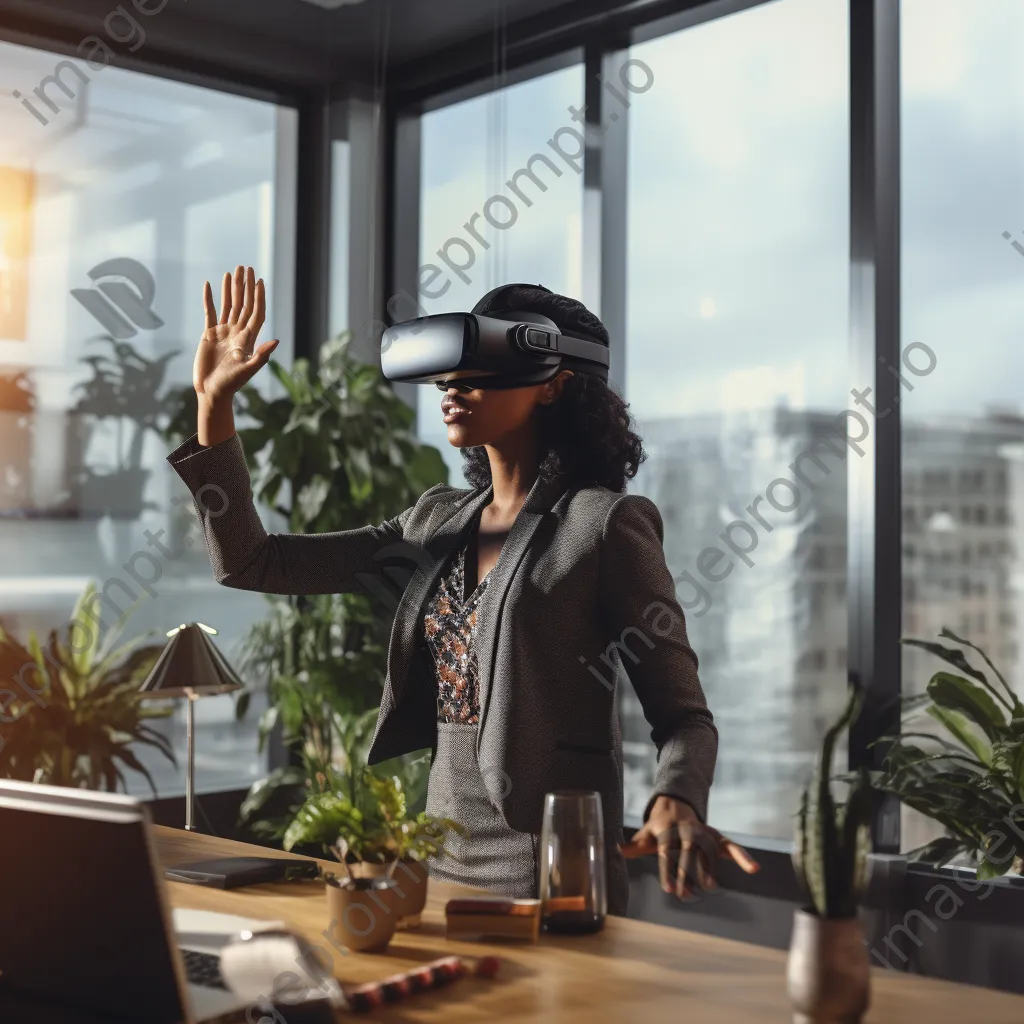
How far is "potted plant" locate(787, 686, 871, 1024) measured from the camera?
1148 millimetres

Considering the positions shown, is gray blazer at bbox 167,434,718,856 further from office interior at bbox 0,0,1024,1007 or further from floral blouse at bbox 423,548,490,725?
office interior at bbox 0,0,1024,1007

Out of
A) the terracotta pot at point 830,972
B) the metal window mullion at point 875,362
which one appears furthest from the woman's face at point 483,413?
the metal window mullion at point 875,362

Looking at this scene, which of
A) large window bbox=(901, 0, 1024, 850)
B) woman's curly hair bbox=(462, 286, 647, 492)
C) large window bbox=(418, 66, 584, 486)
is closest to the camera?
woman's curly hair bbox=(462, 286, 647, 492)

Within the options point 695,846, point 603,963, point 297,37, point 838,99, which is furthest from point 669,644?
point 297,37

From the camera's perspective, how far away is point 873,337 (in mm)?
3609

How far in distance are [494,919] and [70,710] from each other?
108 inches

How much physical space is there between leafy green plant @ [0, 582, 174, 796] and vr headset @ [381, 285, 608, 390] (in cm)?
233

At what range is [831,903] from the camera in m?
1.16

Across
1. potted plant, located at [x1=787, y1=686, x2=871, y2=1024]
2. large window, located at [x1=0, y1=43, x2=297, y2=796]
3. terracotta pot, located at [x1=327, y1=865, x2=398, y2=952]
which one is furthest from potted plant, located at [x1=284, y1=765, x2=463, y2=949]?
large window, located at [x1=0, y1=43, x2=297, y2=796]

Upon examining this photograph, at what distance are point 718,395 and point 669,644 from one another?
235cm

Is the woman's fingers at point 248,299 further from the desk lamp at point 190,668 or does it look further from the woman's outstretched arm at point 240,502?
the desk lamp at point 190,668

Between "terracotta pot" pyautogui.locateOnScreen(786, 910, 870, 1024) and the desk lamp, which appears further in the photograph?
the desk lamp

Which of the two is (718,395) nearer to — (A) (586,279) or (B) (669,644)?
(A) (586,279)

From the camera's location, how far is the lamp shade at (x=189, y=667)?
281cm
